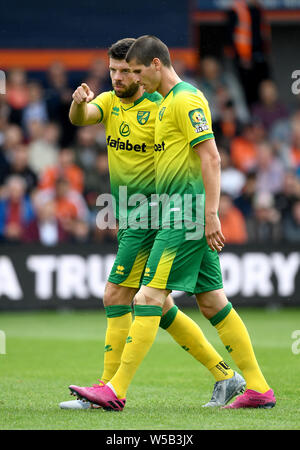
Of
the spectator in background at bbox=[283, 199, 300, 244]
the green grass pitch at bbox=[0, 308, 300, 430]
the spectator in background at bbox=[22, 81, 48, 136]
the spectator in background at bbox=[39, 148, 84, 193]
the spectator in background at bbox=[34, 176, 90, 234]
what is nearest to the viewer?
the green grass pitch at bbox=[0, 308, 300, 430]

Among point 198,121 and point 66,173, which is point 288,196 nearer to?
point 66,173

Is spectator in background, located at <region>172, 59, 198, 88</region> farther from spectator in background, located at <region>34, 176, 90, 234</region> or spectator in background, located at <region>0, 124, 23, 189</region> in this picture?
Answer: spectator in background, located at <region>34, 176, 90, 234</region>

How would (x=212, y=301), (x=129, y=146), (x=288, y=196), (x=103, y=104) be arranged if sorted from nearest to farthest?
(x=212, y=301) < (x=129, y=146) < (x=103, y=104) < (x=288, y=196)

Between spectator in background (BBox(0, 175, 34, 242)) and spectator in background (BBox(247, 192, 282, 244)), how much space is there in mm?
3484

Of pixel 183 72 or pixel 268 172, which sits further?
pixel 183 72

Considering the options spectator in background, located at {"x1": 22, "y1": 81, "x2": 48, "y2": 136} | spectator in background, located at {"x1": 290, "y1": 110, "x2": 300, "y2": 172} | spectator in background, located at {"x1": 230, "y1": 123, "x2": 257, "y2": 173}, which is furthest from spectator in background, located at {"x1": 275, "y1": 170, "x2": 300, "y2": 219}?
spectator in background, located at {"x1": 22, "y1": 81, "x2": 48, "y2": 136}

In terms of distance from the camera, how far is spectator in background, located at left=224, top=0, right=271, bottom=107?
18.0 meters

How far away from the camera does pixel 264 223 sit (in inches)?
565

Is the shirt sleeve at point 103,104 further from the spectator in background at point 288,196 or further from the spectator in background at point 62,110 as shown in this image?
the spectator in background at point 62,110

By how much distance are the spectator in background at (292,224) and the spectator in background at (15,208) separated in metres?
4.01

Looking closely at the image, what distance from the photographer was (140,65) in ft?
19.8

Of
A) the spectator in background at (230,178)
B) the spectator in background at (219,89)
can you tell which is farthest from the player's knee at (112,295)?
the spectator in background at (219,89)

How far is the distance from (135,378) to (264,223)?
22.8 feet

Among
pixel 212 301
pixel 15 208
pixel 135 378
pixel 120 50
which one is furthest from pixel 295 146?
pixel 212 301
